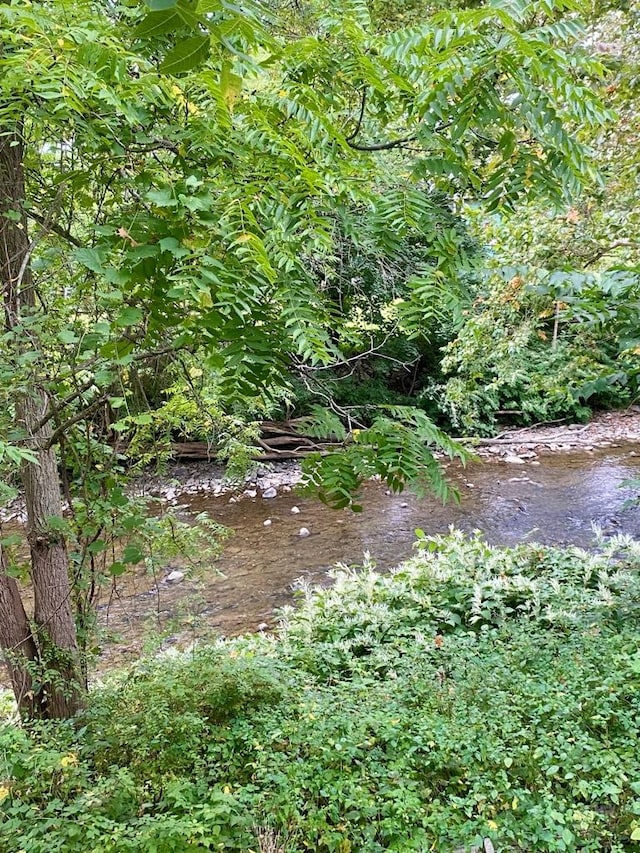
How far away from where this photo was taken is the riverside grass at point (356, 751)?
1667mm

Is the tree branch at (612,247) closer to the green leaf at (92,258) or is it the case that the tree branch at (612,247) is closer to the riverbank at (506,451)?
the green leaf at (92,258)

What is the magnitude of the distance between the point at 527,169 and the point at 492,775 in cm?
199

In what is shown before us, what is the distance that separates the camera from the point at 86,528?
2.02 m

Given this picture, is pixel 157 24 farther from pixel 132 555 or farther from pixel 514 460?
pixel 514 460

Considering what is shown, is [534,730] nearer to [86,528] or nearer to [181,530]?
[181,530]

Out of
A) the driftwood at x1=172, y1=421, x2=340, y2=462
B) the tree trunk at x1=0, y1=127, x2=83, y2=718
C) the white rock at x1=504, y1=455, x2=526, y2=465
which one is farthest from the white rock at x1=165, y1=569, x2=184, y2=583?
the white rock at x1=504, y1=455, x2=526, y2=465

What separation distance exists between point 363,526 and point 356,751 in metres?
4.32

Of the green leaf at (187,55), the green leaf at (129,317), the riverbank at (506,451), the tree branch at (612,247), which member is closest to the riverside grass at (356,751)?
the green leaf at (129,317)

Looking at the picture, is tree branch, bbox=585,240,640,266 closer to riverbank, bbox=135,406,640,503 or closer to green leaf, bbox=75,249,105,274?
green leaf, bbox=75,249,105,274

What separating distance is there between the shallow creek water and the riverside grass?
1611mm

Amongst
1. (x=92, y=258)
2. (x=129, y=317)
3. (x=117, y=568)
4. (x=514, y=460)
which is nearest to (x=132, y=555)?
(x=117, y=568)

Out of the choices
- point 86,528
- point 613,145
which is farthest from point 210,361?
point 613,145

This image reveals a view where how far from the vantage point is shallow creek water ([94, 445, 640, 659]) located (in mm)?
4605

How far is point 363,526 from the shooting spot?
6.31 m
